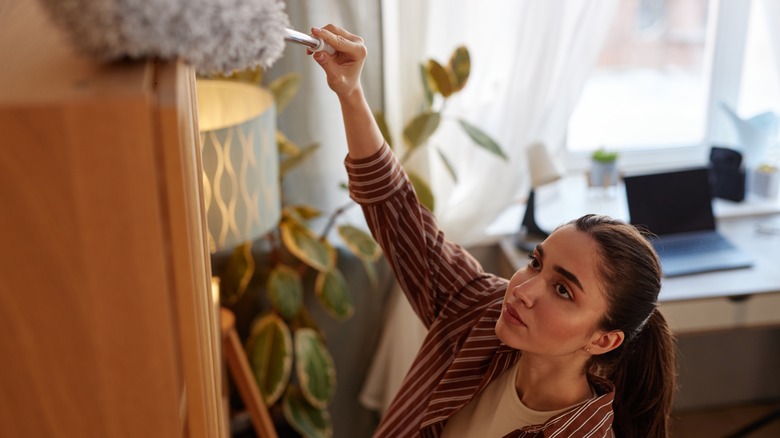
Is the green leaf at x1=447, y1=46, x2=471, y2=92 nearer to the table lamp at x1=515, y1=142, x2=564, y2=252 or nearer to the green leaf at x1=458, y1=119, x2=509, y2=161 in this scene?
the green leaf at x1=458, y1=119, x2=509, y2=161

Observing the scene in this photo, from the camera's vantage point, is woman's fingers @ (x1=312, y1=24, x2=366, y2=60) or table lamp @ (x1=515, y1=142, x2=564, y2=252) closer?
woman's fingers @ (x1=312, y1=24, x2=366, y2=60)

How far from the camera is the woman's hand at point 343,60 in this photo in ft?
3.51

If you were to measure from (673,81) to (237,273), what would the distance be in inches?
60.7

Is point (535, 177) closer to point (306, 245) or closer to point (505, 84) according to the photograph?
point (505, 84)

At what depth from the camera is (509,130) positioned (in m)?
2.28

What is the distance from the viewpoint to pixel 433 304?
1.35 metres

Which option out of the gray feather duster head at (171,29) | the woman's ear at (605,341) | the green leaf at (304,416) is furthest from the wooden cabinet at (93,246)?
Answer: the green leaf at (304,416)

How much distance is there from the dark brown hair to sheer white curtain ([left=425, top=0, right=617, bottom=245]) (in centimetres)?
105

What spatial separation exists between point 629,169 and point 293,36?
204 centimetres

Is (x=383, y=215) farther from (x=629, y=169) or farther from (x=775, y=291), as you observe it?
(x=629, y=169)

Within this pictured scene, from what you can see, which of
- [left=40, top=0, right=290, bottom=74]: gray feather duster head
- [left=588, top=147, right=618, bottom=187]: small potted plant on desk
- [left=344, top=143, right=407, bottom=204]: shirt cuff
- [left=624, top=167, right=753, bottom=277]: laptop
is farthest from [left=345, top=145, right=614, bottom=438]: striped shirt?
[left=588, top=147, right=618, bottom=187]: small potted plant on desk

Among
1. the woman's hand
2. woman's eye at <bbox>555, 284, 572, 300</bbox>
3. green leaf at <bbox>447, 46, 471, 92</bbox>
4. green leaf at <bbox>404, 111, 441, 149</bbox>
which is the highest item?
the woman's hand

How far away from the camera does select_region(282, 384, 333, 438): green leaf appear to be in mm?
2213


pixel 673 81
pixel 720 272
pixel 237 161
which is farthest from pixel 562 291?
pixel 673 81
